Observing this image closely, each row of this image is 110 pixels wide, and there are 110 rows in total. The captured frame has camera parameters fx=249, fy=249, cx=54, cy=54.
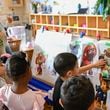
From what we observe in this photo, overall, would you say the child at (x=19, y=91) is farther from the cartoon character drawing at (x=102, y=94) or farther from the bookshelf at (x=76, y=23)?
the bookshelf at (x=76, y=23)

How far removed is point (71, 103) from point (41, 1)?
2.71 meters

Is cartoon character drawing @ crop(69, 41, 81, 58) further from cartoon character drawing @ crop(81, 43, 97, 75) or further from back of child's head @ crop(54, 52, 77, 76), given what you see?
back of child's head @ crop(54, 52, 77, 76)

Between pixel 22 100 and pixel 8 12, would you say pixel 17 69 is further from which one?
pixel 8 12

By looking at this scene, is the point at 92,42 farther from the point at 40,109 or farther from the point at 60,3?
the point at 60,3

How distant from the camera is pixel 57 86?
142 cm

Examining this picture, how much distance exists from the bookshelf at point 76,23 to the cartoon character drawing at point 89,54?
0.68 metres

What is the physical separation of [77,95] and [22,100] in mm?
559

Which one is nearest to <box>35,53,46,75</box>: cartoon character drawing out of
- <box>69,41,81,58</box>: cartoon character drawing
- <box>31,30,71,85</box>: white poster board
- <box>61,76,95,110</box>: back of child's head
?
<box>31,30,71,85</box>: white poster board

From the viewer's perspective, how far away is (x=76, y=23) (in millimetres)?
2918

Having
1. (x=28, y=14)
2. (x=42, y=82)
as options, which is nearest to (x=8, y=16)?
(x=28, y=14)

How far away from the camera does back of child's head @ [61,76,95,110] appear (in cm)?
89

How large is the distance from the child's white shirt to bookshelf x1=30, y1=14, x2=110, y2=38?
3.28 ft

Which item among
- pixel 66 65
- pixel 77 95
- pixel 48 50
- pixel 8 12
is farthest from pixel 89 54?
pixel 8 12

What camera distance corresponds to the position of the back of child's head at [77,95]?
0.89 metres
